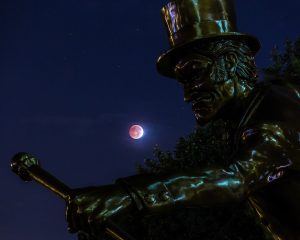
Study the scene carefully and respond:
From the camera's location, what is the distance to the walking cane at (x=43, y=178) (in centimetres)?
242

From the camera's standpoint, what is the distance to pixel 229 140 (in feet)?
13.0

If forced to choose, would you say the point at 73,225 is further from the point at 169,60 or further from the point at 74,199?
the point at 169,60

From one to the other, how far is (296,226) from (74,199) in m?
1.70

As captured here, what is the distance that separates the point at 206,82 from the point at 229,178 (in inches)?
44.0

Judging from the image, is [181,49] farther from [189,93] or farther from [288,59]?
[288,59]

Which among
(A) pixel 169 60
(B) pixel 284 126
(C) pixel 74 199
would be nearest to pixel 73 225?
(C) pixel 74 199

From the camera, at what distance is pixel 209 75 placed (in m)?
3.73

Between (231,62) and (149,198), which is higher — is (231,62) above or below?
above

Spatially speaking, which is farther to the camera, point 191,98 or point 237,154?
point 191,98

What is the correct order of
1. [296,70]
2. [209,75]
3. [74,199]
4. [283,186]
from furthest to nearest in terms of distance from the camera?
[296,70] → [209,75] → [283,186] → [74,199]

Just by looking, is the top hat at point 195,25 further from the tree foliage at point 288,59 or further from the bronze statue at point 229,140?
the tree foliage at point 288,59

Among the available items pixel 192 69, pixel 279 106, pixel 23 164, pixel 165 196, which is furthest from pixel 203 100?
pixel 23 164

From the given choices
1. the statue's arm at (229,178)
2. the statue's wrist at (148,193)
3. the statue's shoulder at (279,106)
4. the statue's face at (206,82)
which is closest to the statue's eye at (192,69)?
the statue's face at (206,82)

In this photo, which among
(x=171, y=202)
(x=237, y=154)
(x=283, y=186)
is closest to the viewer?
(x=171, y=202)
